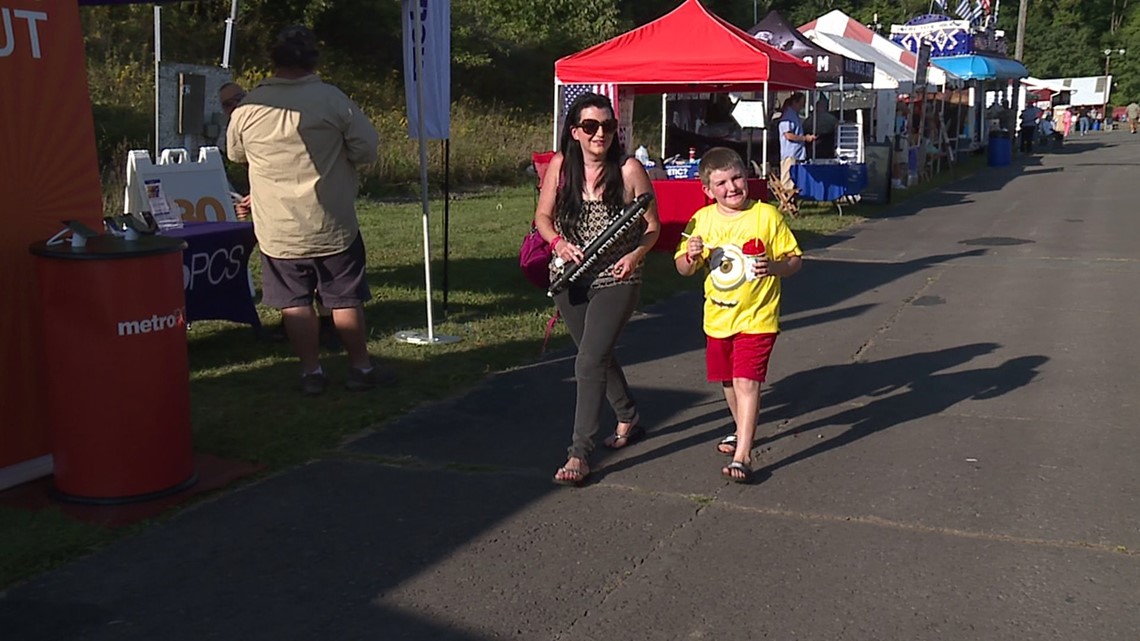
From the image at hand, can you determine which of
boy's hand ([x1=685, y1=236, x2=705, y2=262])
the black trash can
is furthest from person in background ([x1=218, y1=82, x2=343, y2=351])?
the black trash can

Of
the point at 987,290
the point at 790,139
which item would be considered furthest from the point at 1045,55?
the point at 987,290

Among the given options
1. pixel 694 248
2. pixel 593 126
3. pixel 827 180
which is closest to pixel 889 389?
pixel 694 248

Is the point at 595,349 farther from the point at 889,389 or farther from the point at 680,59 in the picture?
the point at 680,59

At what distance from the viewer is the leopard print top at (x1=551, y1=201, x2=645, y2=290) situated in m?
5.05

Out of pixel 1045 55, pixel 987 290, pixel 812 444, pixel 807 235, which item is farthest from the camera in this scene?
pixel 1045 55

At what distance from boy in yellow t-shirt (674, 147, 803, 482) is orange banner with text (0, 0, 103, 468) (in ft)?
9.37

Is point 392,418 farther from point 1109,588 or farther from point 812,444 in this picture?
point 1109,588

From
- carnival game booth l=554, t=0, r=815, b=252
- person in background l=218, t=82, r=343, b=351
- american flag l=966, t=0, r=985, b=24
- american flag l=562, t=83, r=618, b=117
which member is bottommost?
person in background l=218, t=82, r=343, b=351

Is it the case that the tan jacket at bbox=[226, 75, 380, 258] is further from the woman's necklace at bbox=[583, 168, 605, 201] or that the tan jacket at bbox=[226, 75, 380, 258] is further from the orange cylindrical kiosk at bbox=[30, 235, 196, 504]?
the woman's necklace at bbox=[583, 168, 605, 201]

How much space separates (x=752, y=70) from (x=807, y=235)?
114 inches

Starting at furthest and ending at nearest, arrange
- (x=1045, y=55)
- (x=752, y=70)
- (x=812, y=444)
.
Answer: (x=1045, y=55)
(x=752, y=70)
(x=812, y=444)

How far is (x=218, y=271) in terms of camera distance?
7.55 meters

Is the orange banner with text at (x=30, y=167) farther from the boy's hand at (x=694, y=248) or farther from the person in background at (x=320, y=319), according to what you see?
the boy's hand at (x=694, y=248)

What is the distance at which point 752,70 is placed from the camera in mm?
13539
